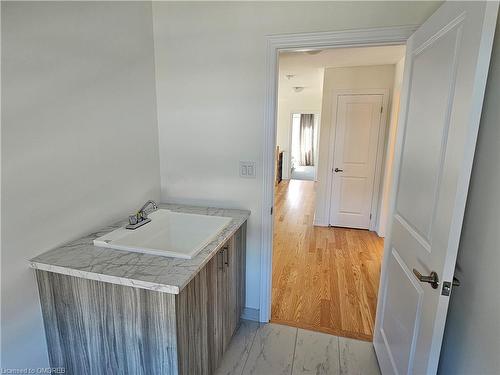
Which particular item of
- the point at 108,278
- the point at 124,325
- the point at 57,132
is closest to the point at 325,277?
the point at 124,325

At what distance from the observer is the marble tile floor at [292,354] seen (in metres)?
1.67

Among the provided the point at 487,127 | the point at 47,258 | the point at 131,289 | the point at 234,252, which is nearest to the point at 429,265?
the point at 487,127

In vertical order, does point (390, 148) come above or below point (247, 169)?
above

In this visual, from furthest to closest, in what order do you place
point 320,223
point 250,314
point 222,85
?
point 320,223 → point 250,314 → point 222,85

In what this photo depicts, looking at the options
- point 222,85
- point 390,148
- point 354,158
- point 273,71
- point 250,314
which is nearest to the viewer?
point 273,71

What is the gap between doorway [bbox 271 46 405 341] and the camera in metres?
2.45

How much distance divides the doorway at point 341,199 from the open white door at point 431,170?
0.84 m

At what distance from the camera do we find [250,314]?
2111 millimetres

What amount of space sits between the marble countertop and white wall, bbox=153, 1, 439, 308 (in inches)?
29.2

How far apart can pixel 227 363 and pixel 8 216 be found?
1.45 meters

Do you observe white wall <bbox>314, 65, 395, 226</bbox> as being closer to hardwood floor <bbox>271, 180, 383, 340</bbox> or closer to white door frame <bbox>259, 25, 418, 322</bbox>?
hardwood floor <bbox>271, 180, 383, 340</bbox>

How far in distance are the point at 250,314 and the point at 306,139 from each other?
9.44 m

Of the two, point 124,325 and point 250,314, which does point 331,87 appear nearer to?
point 250,314

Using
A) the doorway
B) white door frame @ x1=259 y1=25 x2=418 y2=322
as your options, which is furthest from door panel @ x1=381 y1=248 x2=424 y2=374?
white door frame @ x1=259 y1=25 x2=418 y2=322
